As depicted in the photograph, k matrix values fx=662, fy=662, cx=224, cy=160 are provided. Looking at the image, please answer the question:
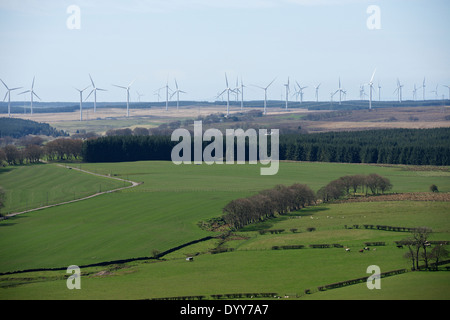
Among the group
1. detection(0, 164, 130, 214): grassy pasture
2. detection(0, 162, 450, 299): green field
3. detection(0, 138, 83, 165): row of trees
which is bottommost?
detection(0, 162, 450, 299): green field

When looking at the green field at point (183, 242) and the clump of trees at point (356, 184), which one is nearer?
the green field at point (183, 242)

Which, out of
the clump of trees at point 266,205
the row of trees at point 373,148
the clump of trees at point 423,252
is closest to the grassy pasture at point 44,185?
the clump of trees at point 266,205

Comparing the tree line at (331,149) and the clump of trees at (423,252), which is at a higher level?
the tree line at (331,149)

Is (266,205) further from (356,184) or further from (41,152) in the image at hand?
(41,152)

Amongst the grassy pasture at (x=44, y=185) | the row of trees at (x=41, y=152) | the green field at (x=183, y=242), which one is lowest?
the green field at (x=183, y=242)

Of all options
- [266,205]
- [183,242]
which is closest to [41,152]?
[266,205]

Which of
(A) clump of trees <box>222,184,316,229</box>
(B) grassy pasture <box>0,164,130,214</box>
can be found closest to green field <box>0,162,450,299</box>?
(A) clump of trees <box>222,184,316,229</box>

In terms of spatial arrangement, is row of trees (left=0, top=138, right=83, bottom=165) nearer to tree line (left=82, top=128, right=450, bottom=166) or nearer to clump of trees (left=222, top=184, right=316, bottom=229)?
tree line (left=82, top=128, right=450, bottom=166)

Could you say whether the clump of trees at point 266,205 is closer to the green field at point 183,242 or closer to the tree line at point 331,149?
the green field at point 183,242
